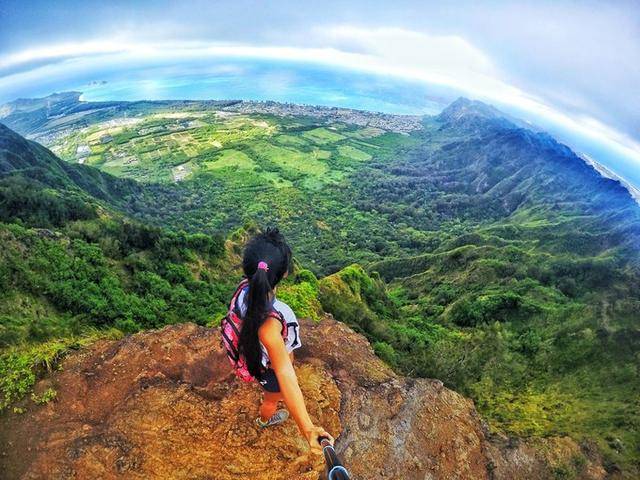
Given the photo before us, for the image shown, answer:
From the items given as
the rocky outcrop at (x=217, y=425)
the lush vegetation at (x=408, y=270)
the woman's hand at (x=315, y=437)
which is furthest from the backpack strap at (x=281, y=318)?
the lush vegetation at (x=408, y=270)

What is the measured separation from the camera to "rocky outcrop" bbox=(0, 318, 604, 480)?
19.4 feet

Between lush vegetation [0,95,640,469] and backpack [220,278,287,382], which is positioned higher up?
backpack [220,278,287,382]

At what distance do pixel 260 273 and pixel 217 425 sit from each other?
439cm

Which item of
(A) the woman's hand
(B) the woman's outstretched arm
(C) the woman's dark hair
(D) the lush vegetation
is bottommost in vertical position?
(D) the lush vegetation

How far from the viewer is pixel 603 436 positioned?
1155 cm

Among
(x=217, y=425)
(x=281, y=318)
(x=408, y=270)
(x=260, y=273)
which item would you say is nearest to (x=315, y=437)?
(x=281, y=318)

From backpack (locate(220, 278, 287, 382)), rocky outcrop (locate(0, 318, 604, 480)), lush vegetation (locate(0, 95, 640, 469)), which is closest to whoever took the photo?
backpack (locate(220, 278, 287, 382))

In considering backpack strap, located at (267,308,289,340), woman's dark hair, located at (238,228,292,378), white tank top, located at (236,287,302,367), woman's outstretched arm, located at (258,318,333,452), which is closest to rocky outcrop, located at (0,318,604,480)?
white tank top, located at (236,287,302,367)

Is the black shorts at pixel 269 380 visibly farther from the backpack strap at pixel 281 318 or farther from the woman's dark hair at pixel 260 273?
the woman's dark hair at pixel 260 273

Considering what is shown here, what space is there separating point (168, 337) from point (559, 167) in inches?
4789

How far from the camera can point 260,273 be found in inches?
140

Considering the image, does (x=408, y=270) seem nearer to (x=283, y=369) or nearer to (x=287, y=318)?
(x=287, y=318)

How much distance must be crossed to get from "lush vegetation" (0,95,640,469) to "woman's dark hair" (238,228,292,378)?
6885 millimetres

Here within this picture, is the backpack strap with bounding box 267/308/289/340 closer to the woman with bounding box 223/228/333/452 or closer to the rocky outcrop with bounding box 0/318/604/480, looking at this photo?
the woman with bounding box 223/228/333/452
